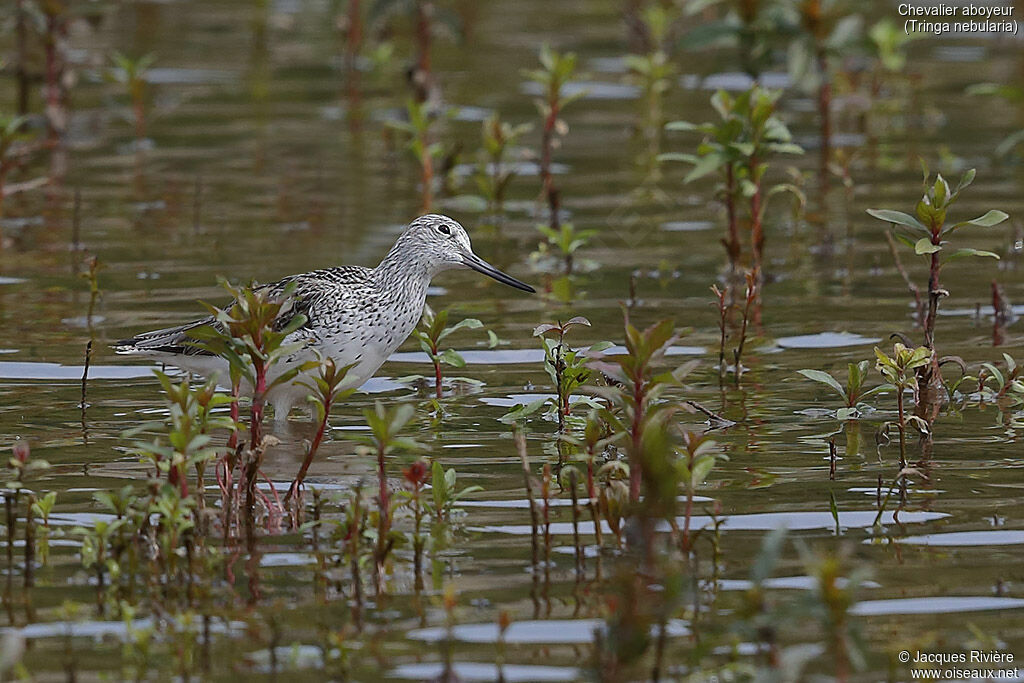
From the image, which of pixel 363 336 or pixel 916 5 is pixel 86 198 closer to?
pixel 363 336

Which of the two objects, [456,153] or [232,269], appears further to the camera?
[456,153]

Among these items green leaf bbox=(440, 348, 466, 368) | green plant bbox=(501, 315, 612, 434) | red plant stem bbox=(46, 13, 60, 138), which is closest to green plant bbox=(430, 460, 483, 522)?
green plant bbox=(501, 315, 612, 434)

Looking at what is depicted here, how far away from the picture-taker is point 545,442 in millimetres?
7793

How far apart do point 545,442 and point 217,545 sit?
6.64 ft

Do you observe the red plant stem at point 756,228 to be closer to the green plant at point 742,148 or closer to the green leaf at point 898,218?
the green plant at point 742,148

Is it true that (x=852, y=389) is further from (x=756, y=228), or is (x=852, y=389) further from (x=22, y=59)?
(x=22, y=59)

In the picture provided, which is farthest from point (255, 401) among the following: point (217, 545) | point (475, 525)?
point (475, 525)

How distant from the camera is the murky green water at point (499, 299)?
5.70 meters

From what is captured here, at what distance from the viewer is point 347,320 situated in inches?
324

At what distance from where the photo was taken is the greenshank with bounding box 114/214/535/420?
8.20 meters

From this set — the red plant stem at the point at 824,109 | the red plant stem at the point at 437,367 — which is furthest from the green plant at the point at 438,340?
the red plant stem at the point at 824,109

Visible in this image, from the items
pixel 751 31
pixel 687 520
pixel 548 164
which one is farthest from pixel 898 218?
pixel 751 31

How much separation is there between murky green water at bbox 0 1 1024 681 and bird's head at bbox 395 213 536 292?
27.8 inches

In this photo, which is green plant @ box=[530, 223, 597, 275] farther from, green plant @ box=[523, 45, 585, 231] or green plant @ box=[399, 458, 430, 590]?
green plant @ box=[399, 458, 430, 590]
